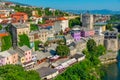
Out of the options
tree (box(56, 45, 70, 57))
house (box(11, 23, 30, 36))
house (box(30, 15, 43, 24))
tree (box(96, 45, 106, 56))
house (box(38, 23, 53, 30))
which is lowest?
tree (box(96, 45, 106, 56))

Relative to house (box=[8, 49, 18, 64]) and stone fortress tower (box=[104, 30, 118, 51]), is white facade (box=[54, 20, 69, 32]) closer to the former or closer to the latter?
stone fortress tower (box=[104, 30, 118, 51])

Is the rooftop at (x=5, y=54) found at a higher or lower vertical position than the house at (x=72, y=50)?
higher

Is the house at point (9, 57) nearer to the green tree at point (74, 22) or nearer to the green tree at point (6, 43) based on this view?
the green tree at point (6, 43)

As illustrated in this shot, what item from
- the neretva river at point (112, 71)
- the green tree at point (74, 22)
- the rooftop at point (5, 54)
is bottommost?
the neretva river at point (112, 71)

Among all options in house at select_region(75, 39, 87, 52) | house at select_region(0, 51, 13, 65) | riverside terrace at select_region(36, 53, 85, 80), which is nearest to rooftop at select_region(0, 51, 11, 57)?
house at select_region(0, 51, 13, 65)

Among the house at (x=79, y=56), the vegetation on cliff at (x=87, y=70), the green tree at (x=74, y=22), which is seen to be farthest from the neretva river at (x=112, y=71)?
the green tree at (x=74, y=22)

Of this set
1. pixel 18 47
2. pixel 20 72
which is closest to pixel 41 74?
pixel 20 72
